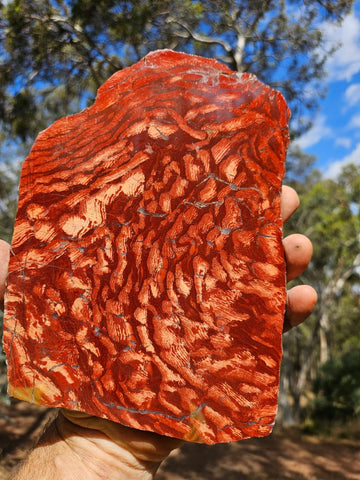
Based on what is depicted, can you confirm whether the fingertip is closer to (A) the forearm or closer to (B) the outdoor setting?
(B) the outdoor setting

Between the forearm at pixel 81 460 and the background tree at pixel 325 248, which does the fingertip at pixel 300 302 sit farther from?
the background tree at pixel 325 248

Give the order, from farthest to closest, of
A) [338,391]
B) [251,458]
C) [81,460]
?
[338,391] → [251,458] → [81,460]

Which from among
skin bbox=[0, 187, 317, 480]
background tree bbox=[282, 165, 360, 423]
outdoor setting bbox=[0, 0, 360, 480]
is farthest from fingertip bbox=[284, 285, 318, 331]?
background tree bbox=[282, 165, 360, 423]

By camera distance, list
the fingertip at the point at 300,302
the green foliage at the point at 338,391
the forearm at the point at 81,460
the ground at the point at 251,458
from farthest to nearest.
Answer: the green foliage at the point at 338,391 → the ground at the point at 251,458 → the fingertip at the point at 300,302 → the forearm at the point at 81,460

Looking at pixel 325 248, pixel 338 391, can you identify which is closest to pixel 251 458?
pixel 338 391

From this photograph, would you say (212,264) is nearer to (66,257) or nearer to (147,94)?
(66,257)

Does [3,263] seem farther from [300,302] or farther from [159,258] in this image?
[300,302]

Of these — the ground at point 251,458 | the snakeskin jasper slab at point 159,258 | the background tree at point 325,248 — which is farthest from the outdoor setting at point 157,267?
the background tree at point 325,248
